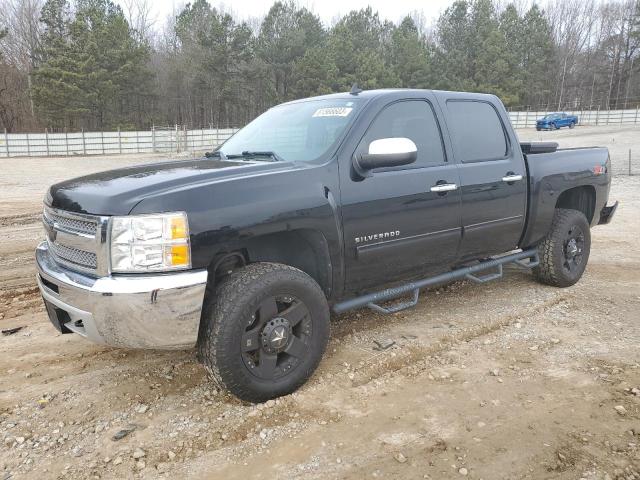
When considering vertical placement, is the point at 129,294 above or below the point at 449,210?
below

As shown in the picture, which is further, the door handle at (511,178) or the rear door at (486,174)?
the door handle at (511,178)

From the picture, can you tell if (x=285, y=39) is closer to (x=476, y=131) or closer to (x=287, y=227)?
(x=476, y=131)

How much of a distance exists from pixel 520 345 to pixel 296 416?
190 centimetres

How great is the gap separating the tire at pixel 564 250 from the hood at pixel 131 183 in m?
3.04

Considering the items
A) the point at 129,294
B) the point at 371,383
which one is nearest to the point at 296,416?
the point at 371,383

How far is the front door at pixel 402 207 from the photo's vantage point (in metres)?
3.44

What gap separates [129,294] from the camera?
8.61ft

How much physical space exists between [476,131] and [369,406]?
2.56 meters

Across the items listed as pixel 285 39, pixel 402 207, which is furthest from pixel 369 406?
pixel 285 39

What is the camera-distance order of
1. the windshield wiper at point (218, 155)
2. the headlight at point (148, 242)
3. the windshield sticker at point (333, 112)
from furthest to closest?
the windshield wiper at point (218, 155), the windshield sticker at point (333, 112), the headlight at point (148, 242)

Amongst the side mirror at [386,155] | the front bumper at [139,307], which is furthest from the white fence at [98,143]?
the front bumper at [139,307]

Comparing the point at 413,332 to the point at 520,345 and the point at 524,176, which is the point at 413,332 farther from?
the point at 524,176

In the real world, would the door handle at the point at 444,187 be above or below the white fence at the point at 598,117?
below

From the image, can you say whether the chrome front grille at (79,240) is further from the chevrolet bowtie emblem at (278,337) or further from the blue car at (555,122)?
the blue car at (555,122)
